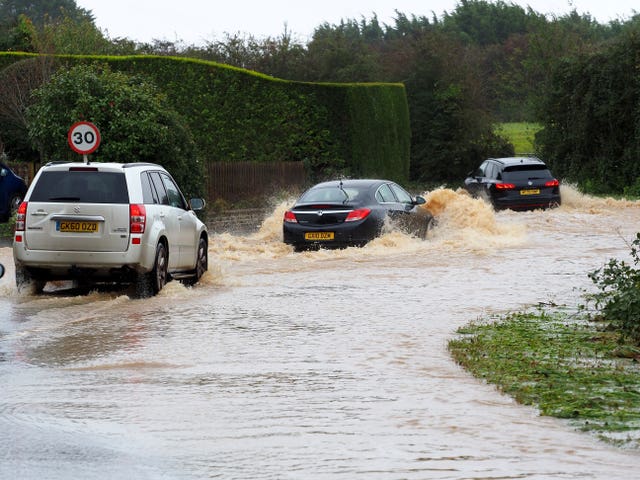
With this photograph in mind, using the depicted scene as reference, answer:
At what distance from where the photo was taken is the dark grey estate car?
3244 cm

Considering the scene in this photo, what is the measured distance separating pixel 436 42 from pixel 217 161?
24888mm

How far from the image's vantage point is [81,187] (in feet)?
50.1

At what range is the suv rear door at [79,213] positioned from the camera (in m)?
15.0

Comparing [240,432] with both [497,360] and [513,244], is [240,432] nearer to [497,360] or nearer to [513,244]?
[497,360]

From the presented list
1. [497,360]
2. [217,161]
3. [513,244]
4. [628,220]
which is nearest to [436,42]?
[217,161]

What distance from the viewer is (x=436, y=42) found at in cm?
6038

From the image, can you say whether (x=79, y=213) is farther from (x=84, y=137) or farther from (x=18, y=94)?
(x=18, y=94)

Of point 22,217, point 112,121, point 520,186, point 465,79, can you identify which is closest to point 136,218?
point 22,217

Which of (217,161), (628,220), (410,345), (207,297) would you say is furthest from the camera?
(217,161)

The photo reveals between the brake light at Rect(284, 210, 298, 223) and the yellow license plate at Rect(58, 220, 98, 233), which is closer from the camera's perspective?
the yellow license plate at Rect(58, 220, 98, 233)

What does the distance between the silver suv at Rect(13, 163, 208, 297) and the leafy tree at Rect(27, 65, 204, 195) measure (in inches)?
446

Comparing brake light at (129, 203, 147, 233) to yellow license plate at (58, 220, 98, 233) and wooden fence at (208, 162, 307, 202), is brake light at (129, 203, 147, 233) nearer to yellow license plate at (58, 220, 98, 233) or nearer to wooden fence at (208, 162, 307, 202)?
yellow license plate at (58, 220, 98, 233)

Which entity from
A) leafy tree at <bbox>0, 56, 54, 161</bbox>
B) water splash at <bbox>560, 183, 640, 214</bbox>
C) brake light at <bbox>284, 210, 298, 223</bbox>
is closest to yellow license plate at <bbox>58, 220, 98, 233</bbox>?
brake light at <bbox>284, 210, 298, 223</bbox>

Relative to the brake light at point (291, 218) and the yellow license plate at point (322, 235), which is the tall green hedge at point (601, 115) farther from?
the yellow license plate at point (322, 235)
